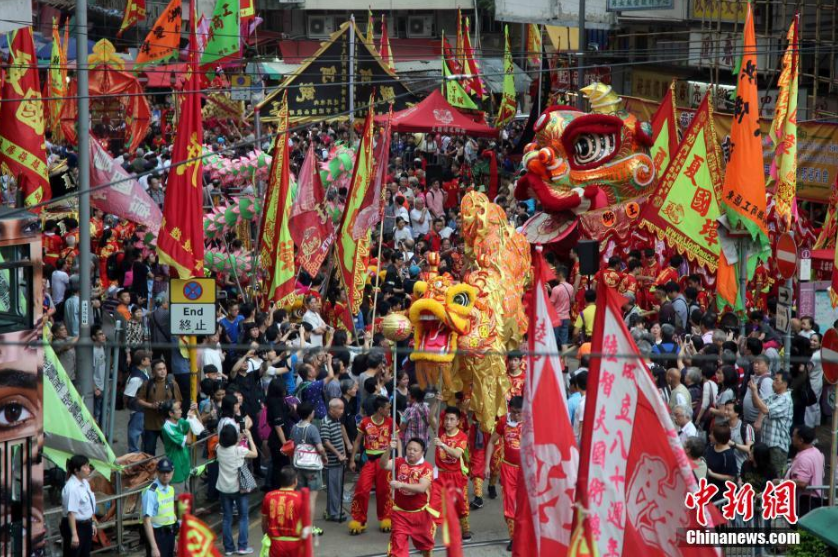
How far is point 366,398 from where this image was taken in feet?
46.7

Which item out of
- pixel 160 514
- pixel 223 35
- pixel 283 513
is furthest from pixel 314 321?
pixel 223 35

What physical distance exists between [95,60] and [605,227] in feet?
50.4

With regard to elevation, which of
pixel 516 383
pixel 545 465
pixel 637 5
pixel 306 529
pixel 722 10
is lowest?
pixel 516 383

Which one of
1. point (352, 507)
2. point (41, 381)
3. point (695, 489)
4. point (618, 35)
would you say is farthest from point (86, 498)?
point (618, 35)

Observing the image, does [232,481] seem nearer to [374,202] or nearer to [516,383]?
[516,383]

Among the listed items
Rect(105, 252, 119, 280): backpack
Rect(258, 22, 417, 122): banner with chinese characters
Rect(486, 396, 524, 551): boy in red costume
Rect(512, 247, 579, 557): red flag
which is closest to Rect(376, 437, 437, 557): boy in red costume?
Rect(486, 396, 524, 551): boy in red costume

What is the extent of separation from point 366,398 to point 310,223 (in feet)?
16.2

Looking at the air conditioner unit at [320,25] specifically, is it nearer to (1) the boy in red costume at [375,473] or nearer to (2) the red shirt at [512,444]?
(1) the boy in red costume at [375,473]

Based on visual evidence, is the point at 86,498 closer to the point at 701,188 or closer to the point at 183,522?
the point at 183,522

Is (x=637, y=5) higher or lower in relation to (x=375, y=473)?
→ higher

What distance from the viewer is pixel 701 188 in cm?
1902

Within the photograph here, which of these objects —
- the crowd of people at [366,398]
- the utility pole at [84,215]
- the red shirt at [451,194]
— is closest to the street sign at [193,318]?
the crowd of people at [366,398]

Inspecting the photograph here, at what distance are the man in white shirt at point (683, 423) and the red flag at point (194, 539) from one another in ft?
17.2

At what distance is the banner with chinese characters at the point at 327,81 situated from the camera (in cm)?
2598
